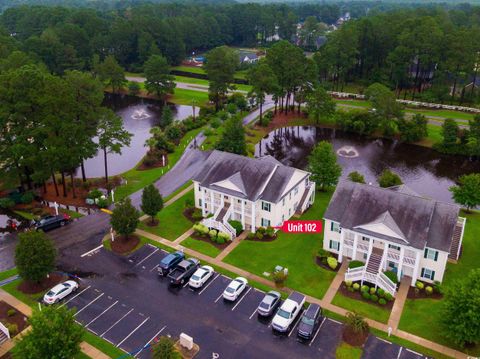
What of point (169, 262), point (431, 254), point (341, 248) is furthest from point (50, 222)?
point (431, 254)

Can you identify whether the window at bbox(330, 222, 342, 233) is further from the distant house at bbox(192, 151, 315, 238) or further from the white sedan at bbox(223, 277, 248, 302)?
the white sedan at bbox(223, 277, 248, 302)

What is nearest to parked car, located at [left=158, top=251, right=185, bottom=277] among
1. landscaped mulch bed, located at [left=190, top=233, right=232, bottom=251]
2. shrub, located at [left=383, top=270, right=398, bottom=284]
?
landscaped mulch bed, located at [left=190, top=233, right=232, bottom=251]

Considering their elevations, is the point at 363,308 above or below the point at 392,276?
below

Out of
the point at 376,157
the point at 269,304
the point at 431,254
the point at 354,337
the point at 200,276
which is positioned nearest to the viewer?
the point at 354,337

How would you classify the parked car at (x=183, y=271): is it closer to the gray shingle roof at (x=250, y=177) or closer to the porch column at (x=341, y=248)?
the gray shingle roof at (x=250, y=177)

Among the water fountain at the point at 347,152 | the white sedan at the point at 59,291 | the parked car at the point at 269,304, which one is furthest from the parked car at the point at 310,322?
the water fountain at the point at 347,152

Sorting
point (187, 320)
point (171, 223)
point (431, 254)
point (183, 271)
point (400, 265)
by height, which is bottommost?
point (187, 320)

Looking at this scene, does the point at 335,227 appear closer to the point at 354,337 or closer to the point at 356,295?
the point at 356,295
